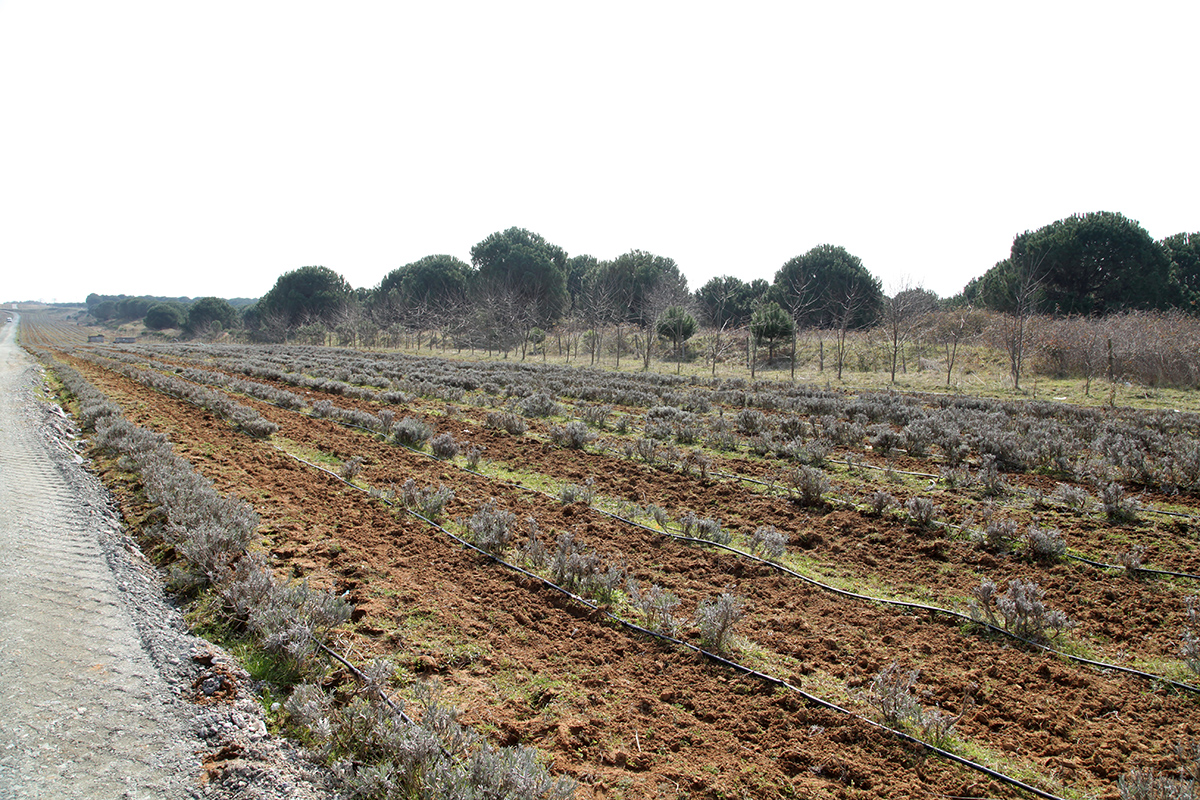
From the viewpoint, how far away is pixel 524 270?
207 ft

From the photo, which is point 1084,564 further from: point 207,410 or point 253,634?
point 207,410

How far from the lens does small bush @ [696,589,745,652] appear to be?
4.62 m

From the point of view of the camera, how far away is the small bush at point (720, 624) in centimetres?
462

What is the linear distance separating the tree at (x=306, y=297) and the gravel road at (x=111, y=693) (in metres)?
76.2

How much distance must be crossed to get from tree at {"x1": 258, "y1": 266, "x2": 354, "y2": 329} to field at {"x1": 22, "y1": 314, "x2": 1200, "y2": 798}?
7061cm

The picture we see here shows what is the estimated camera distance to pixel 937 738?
12.1ft

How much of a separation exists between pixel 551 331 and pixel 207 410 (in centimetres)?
4669

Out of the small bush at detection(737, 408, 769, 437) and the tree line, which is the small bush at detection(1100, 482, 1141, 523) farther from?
the tree line

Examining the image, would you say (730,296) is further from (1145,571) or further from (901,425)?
(1145,571)

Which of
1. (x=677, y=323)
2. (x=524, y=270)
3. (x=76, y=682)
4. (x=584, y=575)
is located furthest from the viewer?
(x=524, y=270)

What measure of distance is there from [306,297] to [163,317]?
4834 cm

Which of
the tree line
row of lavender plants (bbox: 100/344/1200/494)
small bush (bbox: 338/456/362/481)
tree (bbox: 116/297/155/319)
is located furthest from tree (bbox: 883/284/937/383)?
tree (bbox: 116/297/155/319)

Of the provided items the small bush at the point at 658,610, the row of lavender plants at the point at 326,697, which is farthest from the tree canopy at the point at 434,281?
the small bush at the point at 658,610

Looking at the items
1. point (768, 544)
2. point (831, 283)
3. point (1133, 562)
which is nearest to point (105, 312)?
point (831, 283)
